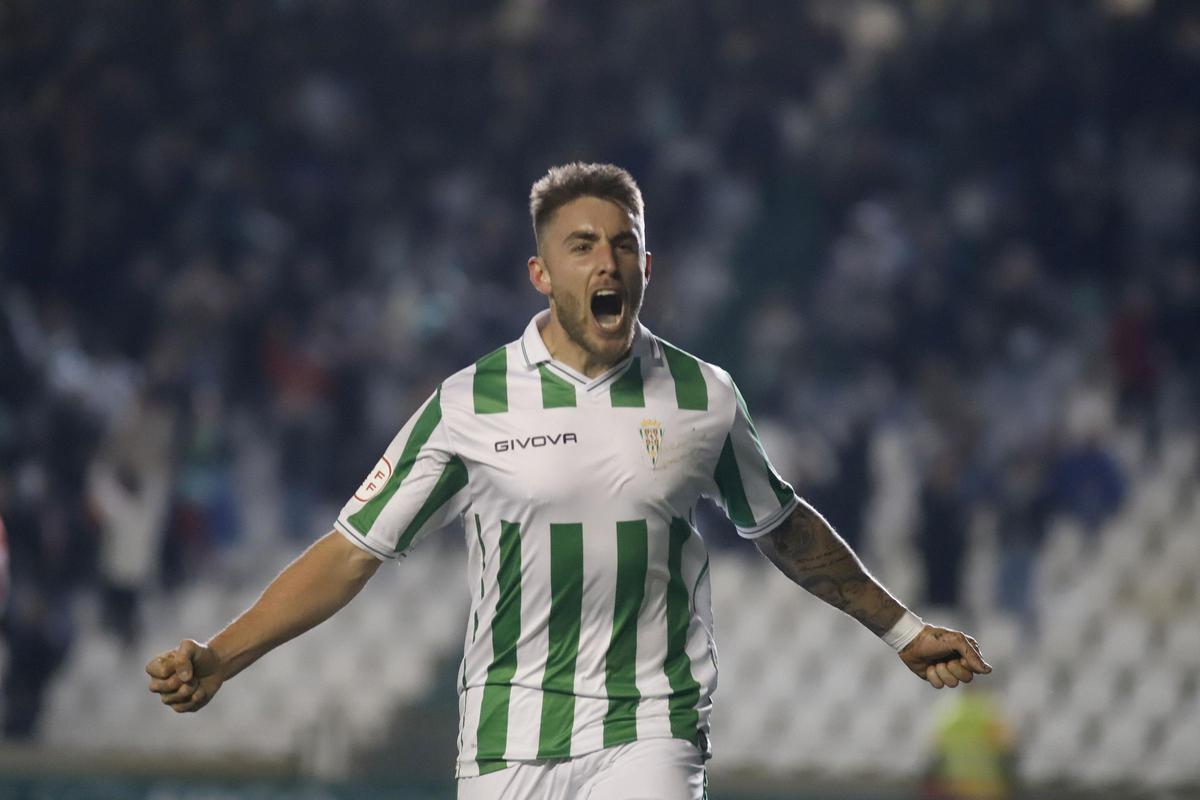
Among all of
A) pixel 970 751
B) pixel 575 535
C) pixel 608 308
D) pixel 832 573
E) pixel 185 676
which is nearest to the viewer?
pixel 185 676

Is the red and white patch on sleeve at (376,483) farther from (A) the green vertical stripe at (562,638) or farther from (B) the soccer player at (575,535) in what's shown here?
(A) the green vertical stripe at (562,638)

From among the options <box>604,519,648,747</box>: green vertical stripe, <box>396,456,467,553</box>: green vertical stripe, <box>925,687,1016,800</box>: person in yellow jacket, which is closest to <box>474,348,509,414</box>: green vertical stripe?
<box>396,456,467,553</box>: green vertical stripe

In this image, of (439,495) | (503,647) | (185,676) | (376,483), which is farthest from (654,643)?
(185,676)

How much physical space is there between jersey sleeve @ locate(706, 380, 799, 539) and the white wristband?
1.03 feet

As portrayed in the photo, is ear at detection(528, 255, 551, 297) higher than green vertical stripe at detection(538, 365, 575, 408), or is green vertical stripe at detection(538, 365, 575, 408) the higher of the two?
ear at detection(528, 255, 551, 297)

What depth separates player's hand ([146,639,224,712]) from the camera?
10.0 feet

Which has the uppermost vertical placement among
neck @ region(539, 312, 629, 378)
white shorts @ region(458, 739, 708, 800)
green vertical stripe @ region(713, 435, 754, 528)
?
neck @ region(539, 312, 629, 378)

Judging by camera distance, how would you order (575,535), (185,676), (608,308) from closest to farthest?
(185,676), (575,535), (608,308)

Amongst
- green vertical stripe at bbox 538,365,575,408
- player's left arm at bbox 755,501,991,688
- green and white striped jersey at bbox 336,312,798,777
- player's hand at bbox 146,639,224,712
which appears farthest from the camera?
player's left arm at bbox 755,501,991,688

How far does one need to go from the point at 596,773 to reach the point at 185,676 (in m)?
0.78

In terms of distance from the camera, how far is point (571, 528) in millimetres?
3182

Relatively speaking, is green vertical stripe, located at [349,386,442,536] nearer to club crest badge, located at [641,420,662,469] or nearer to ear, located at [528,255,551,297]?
ear, located at [528,255,551,297]

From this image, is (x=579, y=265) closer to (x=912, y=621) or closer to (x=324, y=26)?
(x=912, y=621)

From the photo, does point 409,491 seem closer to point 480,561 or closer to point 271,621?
point 480,561
